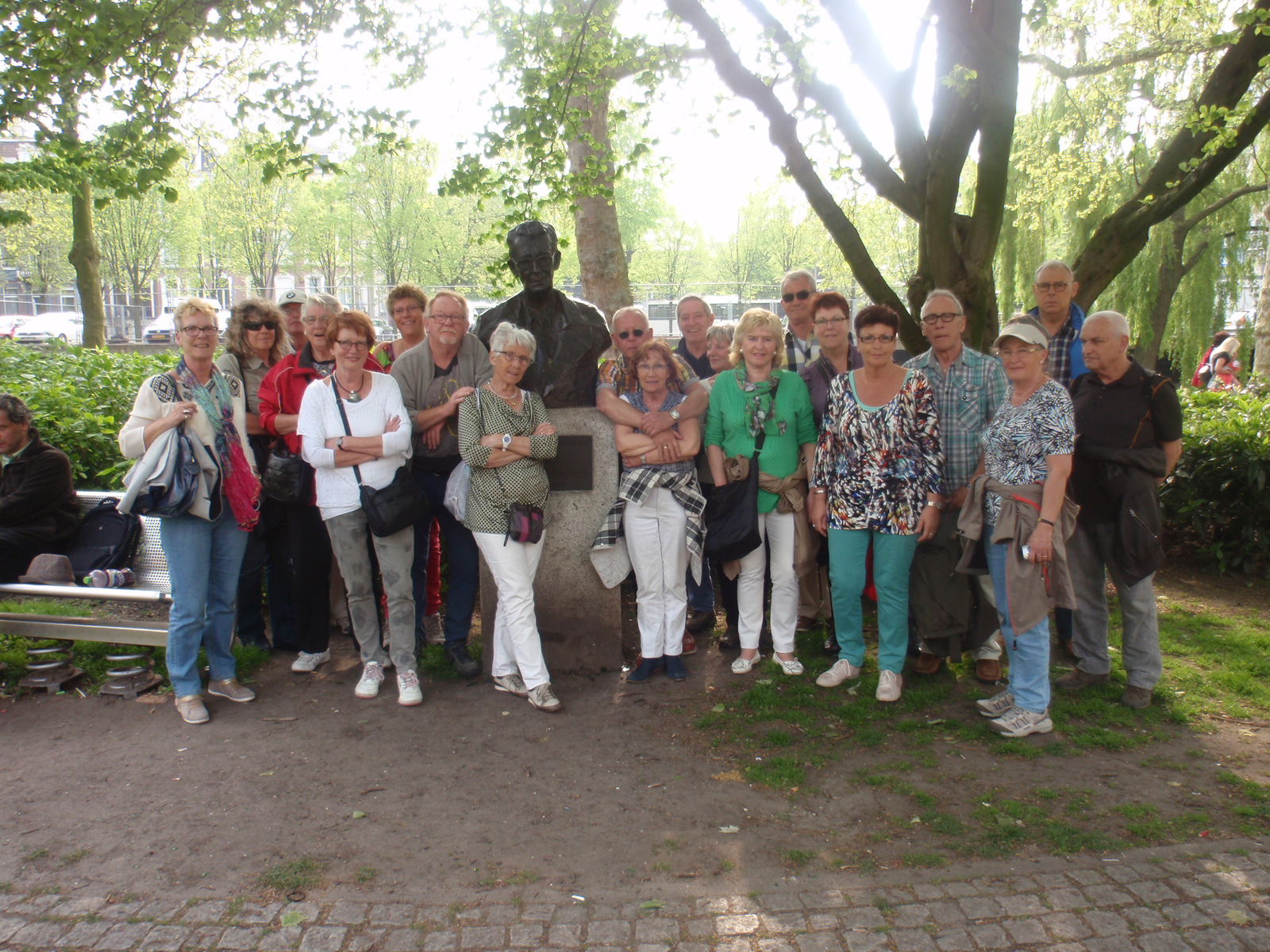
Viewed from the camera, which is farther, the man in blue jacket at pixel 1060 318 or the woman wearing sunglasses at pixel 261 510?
the woman wearing sunglasses at pixel 261 510

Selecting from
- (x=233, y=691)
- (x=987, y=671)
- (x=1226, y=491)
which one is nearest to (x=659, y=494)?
(x=987, y=671)

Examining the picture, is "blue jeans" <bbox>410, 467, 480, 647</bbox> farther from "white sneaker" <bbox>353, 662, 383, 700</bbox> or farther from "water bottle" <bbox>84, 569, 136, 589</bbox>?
"water bottle" <bbox>84, 569, 136, 589</bbox>

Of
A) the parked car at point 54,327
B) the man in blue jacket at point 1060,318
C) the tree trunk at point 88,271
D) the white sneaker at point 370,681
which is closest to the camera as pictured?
the white sneaker at point 370,681

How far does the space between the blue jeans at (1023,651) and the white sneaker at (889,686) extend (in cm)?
58

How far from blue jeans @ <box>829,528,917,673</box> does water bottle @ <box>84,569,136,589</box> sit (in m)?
4.29

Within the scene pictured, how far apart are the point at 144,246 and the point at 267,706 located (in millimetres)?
34867

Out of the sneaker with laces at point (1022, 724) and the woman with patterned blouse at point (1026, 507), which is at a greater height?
the woman with patterned blouse at point (1026, 507)

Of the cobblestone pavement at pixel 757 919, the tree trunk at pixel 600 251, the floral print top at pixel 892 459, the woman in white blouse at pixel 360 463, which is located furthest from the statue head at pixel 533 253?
the tree trunk at pixel 600 251

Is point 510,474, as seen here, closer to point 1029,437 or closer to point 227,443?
point 227,443

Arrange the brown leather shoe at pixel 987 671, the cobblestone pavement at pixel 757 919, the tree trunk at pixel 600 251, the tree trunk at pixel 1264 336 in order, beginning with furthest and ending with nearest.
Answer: the tree trunk at pixel 600 251
the tree trunk at pixel 1264 336
the brown leather shoe at pixel 987 671
the cobblestone pavement at pixel 757 919

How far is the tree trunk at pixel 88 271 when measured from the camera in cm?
1450

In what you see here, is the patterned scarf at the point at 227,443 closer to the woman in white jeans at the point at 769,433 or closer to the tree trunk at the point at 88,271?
the woman in white jeans at the point at 769,433

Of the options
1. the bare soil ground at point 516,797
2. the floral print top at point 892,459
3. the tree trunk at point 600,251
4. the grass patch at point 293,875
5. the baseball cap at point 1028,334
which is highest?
the tree trunk at point 600,251

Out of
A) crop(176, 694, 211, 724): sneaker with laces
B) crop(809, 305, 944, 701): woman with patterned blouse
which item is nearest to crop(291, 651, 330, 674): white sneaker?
crop(176, 694, 211, 724): sneaker with laces
